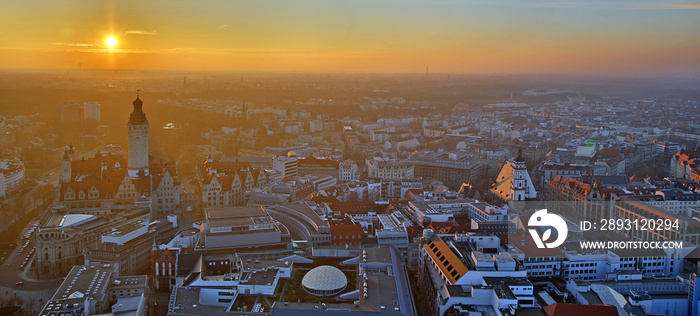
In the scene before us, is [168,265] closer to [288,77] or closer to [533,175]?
[533,175]

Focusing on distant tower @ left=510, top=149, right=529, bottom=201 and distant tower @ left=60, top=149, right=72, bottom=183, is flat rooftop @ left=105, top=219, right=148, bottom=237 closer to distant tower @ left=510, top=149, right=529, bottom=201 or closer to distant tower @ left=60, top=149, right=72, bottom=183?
distant tower @ left=60, top=149, right=72, bottom=183

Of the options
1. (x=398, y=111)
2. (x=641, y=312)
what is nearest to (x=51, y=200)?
(x=641, y=312)

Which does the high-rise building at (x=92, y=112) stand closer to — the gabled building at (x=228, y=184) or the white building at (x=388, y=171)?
the gabled building at (x=228, y=184)

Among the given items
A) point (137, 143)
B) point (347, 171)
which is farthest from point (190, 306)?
point (347, 171)

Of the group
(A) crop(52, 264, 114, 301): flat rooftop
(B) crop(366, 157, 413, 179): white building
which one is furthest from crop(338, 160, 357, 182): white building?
(A) crop(52, 264, 114, 301): flat rooftop

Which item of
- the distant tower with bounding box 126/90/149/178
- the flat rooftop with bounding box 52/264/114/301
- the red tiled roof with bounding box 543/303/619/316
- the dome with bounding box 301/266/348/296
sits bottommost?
the flat rooftop with bounding box 52/264/114/301

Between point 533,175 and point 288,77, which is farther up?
point 288,77
